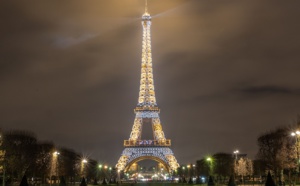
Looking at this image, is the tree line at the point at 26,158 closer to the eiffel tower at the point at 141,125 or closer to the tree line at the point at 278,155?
the eiffel tower at the point at 141,125

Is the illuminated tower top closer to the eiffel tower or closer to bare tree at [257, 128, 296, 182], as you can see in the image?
the eiffel tower

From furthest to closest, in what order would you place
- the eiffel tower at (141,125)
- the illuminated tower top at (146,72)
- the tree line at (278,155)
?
the illuminated tower top at (146,72), the eiffel tower at (141,125), the tree line at (278,155)

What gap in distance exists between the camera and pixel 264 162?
3179 inches

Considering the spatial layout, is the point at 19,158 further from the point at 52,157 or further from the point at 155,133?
the point at 155,133

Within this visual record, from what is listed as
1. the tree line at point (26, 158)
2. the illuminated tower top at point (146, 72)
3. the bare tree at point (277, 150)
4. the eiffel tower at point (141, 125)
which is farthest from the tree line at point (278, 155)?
the illuminated tower top at point (146, 72)

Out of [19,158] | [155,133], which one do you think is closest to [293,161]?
[19,158]

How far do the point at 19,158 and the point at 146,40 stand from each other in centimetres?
8021

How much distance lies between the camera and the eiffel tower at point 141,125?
459 ft

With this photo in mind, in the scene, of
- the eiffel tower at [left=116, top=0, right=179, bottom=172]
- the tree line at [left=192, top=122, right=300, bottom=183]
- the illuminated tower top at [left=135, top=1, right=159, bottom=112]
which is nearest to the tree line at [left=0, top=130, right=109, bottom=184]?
the eiffel tower at [left=116, top=0, right=179, bottom=172]

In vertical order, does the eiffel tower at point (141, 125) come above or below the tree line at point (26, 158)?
above

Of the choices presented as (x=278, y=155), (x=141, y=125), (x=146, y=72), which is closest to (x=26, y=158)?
(x=278, y=155)

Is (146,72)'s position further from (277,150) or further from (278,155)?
(278,155)

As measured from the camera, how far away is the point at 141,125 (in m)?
144

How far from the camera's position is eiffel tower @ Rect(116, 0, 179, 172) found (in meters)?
140
